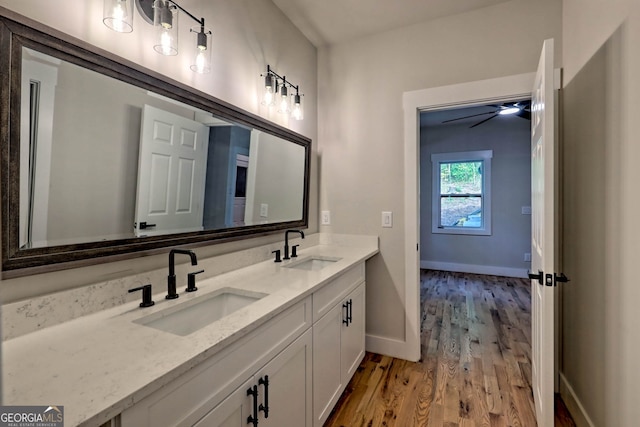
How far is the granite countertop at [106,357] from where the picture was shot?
2.18ft

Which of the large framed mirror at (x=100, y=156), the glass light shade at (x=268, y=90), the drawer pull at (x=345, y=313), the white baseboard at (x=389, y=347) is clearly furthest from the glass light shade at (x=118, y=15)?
the white baseboard at (x=389, y=347)

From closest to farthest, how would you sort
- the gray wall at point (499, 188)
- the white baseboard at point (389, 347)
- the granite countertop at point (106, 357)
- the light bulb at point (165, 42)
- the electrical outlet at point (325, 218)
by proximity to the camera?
1. the granite countertop at point (106, 357)
2. the light bulb at point (165, 42)
3. the white baseboard at point (389, 347)
4. the electrical outlet at point (325, 218)
5. the gray wall at point (499, 188)

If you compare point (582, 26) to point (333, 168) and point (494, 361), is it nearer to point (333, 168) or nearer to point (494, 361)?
point (333, 168)

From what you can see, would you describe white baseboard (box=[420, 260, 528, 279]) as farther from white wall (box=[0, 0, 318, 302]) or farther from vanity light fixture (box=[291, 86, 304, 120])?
vanity light fixture (box=[291, 86, 304, 120])

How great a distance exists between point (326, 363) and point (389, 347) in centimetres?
99

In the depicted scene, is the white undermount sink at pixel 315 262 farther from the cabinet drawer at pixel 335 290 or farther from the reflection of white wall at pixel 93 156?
the reflection of white wall at pixel 93 156

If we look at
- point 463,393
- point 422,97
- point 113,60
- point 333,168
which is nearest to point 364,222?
point 333,168

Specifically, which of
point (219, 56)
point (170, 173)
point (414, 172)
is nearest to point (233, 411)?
point (170, 173)

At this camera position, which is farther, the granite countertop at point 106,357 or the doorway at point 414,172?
the doorway at point 414,172

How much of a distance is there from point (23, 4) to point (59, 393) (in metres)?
1.12

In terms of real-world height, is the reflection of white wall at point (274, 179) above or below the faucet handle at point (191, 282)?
above

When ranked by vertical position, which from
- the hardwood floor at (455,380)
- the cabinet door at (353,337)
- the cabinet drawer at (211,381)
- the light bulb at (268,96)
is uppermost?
the light bulb at (268,96)

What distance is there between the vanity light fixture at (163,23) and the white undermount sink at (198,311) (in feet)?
3.45

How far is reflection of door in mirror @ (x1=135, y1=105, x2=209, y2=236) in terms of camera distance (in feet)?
4.23
